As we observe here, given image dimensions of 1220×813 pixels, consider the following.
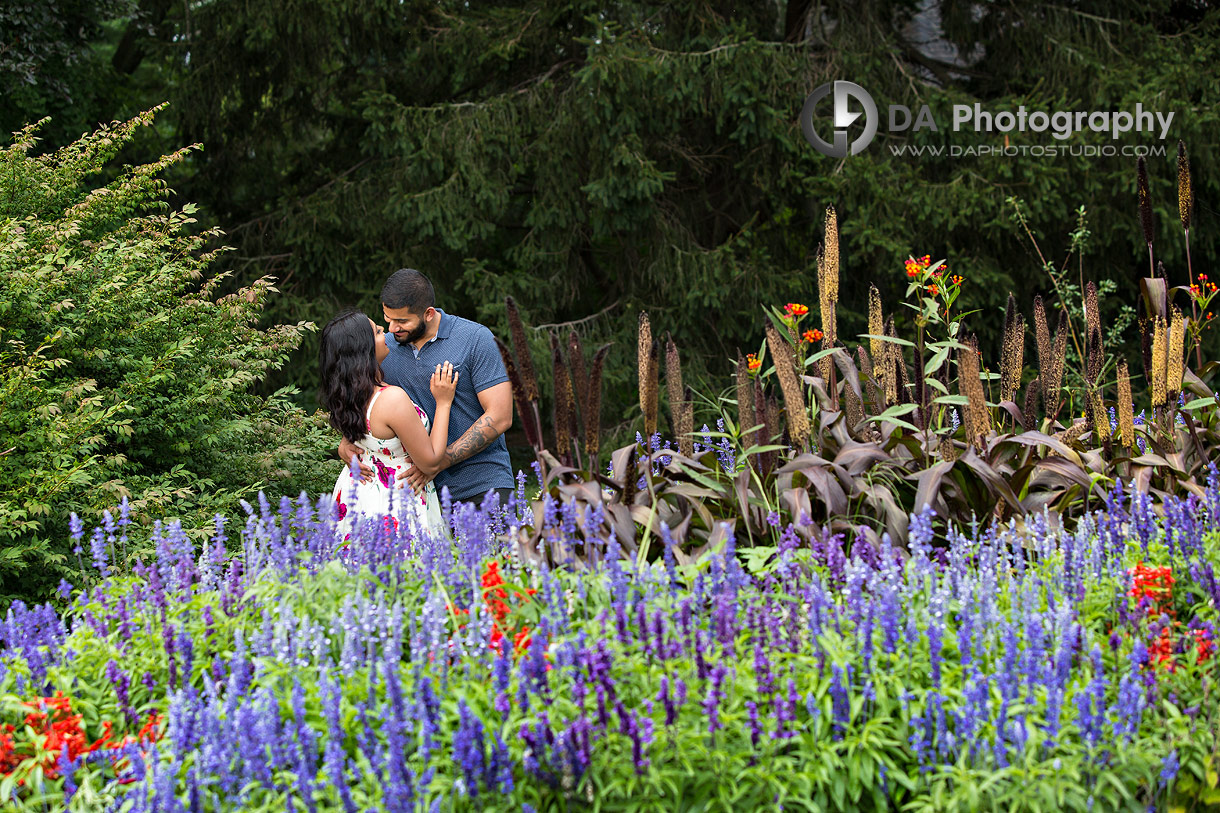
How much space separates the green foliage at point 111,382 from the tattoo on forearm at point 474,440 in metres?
1.57

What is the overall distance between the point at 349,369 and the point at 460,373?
588mm

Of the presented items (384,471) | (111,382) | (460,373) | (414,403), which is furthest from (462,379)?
(111,382)

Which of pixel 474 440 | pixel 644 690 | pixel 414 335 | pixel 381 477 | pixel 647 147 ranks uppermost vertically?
pixel 647 147

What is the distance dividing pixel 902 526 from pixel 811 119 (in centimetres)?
769

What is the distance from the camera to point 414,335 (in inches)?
178

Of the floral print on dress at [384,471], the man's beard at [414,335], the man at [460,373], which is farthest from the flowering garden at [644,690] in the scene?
the man's beard at [414,335]

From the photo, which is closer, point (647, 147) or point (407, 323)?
point (407, 323)

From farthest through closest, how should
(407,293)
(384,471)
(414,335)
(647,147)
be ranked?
(647,147) → (414,335) → (407,293) → (384,471)

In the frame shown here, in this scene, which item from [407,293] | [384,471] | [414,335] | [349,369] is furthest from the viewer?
[414,335]

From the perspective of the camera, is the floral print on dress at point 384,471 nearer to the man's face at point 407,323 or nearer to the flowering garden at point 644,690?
the man's face at point 407,323

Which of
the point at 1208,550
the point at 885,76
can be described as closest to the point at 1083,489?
the point at 1208,550

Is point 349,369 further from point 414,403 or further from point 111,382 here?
point 111,382

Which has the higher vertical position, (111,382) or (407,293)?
(407,293)

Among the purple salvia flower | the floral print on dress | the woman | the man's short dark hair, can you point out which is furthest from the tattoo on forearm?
the purple salvia flower
